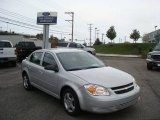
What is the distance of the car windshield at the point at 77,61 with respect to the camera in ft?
19.7

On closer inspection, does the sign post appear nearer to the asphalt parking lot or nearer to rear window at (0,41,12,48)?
rear window at (0,41,12,48)

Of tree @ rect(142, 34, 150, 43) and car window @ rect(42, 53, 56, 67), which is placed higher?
tree @ rect(142, 34, 150, 43)

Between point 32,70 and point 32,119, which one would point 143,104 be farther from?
point 32,70

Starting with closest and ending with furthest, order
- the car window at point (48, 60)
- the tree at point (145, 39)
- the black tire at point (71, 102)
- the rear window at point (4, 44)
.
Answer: the black tire at point (71, 102) < the car window at point (48, 60) < the rear window at point (4, 44) < the tree at point (145, 39)

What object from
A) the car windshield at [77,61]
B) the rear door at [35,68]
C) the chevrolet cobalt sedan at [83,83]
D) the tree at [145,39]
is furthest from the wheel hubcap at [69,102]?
the tree at [145,39]

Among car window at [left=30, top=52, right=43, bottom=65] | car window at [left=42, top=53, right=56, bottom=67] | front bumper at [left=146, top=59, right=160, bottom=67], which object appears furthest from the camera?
front bumper at [left=146, top=59, right=160, bottom=67]

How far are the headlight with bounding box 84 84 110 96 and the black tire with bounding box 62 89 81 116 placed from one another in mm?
407

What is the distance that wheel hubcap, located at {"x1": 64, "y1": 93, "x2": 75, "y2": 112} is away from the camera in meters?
5.34

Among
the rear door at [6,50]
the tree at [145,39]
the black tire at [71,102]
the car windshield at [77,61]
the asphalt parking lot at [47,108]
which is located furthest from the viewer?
the tree at [145,39]

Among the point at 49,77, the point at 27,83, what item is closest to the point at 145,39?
the point at 27,83

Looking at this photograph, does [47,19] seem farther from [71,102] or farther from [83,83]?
[83,83]

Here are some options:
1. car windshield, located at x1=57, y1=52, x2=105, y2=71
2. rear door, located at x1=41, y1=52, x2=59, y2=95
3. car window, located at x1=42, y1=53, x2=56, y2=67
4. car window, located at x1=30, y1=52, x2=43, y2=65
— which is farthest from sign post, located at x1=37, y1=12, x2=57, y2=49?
car windshield, located at x1=57, y1=52, x2=105, y2=71

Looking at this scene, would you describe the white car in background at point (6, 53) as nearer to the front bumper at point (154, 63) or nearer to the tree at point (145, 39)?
the front bumper at point (154, 63)

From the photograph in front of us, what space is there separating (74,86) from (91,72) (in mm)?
630
